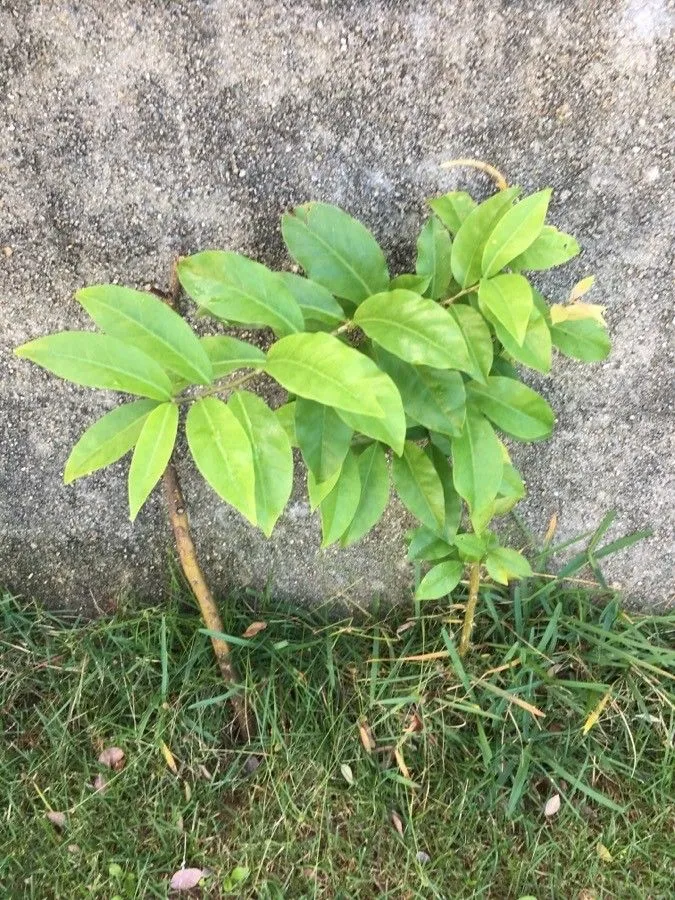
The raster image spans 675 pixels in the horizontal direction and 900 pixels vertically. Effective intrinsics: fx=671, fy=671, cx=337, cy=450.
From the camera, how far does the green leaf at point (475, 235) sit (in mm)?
1234

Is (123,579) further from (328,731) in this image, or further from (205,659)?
(328,731)

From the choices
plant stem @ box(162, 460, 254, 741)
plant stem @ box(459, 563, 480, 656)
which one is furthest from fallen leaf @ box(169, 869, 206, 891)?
plant stem @ box(459, 563, 480, 656)

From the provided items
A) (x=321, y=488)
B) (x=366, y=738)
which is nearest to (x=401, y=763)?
(x=366, y=738)

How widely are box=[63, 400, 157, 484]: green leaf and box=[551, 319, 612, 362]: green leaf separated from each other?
84 centimetres

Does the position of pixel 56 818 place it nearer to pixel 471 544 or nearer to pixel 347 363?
pixel 471 544

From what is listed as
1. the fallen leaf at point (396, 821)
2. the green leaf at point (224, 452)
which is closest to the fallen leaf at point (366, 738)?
the fallen leaf at point (396, 821)

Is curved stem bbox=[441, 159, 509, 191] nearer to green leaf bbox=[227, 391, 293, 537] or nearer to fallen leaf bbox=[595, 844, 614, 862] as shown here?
green leaf bbox=[227, 391, 293, 537]

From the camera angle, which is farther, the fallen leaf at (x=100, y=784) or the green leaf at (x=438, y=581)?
the fallen leaf at (x=100, y=784)

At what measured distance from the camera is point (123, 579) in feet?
6.52

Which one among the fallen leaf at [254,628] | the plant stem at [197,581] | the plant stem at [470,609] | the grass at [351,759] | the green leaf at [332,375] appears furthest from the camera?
the fallen leaf at [254,628]

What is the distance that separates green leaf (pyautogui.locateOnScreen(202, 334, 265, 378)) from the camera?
3.63 feet

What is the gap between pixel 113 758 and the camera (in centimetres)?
186

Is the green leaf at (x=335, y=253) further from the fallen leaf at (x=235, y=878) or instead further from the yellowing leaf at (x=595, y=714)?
the fallen leaf at (x=235, y=878)

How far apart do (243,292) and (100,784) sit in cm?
146
